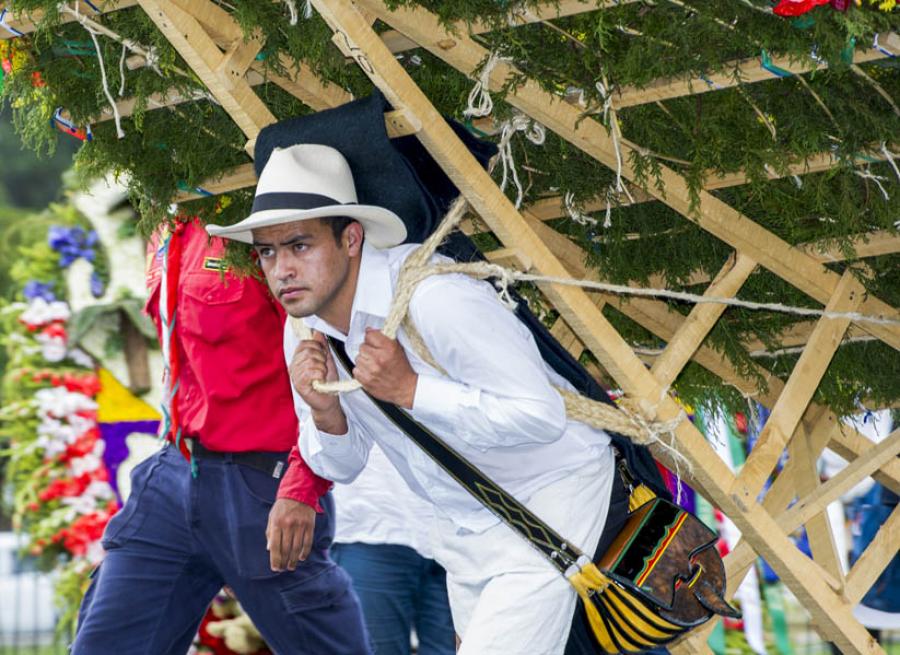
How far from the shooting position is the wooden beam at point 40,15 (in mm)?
3105

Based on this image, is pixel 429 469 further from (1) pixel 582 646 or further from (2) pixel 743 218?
(2) pixel 743 218

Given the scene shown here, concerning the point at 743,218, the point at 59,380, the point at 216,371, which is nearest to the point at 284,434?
the point at 216,371

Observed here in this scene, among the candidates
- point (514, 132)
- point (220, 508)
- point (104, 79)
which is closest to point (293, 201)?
point (104, 79)

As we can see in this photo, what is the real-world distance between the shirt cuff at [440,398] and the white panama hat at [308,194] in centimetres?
39

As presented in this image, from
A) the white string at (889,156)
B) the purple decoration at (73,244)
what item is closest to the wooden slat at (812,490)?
the white string at (889,156)

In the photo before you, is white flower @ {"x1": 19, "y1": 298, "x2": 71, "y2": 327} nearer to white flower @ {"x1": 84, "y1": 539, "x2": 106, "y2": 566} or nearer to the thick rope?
Result: white flower @ {"x1": 84, "y1": 539, "x2": 106, "y2": 566}

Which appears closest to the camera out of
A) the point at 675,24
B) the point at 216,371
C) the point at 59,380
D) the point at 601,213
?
the point at 675,24

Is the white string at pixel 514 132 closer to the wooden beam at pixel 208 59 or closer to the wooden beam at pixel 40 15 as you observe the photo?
the wooden beam at pixel 208 59

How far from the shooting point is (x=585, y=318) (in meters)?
3.43

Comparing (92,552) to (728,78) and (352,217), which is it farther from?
(728,78)

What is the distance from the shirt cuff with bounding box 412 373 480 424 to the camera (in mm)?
3037

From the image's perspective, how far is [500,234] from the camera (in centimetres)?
335

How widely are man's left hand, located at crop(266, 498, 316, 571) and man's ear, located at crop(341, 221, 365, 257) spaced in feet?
3.22

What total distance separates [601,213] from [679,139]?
19.6 inches
